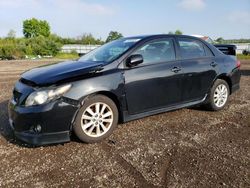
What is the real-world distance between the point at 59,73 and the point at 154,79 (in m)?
1.54

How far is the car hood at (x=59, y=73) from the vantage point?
395cm

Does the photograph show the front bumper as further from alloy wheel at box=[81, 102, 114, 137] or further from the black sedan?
alloy wheel at box=[81, 102, 114, 137]

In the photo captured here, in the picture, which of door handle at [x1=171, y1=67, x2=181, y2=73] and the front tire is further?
door handle at [x1=171, y1=67, x2=181, y2=73]

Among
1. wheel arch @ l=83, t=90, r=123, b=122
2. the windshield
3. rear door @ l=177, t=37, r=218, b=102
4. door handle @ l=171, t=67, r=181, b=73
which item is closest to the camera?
wheel arch @ l=83, t=90, r=123, b=122

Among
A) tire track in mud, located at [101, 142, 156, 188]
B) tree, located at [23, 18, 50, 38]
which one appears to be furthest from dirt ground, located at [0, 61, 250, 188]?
tree, located at [23, 18, 50, 38]

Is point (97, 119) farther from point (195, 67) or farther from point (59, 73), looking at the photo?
point (195, 67)

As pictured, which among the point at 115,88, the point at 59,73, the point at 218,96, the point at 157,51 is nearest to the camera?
the point at 59,73

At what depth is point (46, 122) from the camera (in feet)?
12.3

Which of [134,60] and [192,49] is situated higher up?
[192,49]

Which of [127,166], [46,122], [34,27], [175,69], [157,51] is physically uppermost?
[34,27]

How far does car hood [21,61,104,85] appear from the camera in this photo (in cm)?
395

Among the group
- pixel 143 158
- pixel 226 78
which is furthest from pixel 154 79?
pixel 226 78

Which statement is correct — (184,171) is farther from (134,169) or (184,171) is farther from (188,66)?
(188,66)

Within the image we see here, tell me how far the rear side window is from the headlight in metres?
2.47
